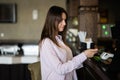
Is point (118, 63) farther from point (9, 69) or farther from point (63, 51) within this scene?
point (9, 69)

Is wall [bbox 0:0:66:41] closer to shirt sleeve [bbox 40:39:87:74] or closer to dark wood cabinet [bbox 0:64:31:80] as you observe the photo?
dark wood cabinet [bbox 0:64:31:80]

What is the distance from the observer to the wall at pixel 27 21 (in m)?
9.40

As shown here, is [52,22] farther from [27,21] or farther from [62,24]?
[27,21]

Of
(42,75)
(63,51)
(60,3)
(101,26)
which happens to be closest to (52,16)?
(63,51)

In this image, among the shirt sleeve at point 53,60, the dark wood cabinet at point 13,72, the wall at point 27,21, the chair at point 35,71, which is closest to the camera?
the shirt sleeve at point 53,60

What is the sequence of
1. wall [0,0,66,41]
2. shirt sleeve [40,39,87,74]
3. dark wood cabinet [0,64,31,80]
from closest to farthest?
shirt sleeve [40,39,87,74] → dark wood cabinet [0,64,31,80] → wall [0,0,66,41]

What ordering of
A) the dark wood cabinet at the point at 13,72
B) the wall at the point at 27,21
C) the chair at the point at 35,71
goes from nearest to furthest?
the chair at the point at 35,71 < the dark wood cabinet at the point at 13,72 < the wall at the point at 27,21

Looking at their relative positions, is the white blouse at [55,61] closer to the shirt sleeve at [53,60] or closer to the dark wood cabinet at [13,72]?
the shirt sleeve at [53,60]

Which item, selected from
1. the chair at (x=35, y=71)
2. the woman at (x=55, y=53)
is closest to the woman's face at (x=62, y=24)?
the woman at (x=55, y=53)

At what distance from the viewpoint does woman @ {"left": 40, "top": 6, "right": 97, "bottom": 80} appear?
1939 mm

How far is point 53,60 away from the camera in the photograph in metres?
1.93

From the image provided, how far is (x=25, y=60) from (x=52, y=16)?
1337 mm

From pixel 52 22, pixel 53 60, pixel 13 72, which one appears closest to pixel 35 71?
pixel 53 60

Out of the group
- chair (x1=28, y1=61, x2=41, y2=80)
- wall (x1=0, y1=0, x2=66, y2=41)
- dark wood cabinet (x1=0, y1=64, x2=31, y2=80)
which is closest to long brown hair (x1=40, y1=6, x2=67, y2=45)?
chair (x1=28, y1=61, x2=41, y2=80)
